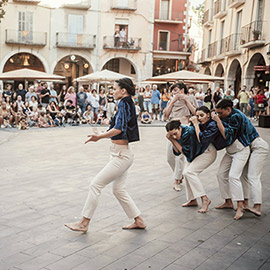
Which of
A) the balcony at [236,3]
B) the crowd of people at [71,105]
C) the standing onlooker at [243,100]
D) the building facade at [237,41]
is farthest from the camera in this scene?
the balcony at [236,3]

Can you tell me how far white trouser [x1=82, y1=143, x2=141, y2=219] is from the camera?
179 inches

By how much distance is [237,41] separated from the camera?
29375 mm

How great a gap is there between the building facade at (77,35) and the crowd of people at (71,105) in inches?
556

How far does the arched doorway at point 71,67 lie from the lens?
37.9 m

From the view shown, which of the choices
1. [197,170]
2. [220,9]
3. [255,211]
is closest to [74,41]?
[220,9]

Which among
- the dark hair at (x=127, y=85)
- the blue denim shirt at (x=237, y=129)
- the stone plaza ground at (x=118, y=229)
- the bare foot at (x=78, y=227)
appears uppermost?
the dark hair at (x=127, y=85)

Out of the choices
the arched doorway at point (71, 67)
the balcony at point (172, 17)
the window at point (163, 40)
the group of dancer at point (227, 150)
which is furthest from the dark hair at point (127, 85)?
the balcony at point (172, 17)

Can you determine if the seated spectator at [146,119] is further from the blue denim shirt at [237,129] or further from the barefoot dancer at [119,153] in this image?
the barefoot dancer at [119,153]

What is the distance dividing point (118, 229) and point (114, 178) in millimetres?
618

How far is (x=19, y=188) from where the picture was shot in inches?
263

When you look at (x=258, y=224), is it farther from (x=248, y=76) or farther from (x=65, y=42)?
(x=65, y=42)

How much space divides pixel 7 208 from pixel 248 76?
79.6 ft

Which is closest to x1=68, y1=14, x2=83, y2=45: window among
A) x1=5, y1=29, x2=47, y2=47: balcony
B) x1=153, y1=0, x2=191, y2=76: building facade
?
x1=5, y1=29, x2=47, y2=47: balcony

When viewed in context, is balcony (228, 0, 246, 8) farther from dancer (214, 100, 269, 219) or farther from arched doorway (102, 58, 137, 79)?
dancer (214, 100, 269, 219)
